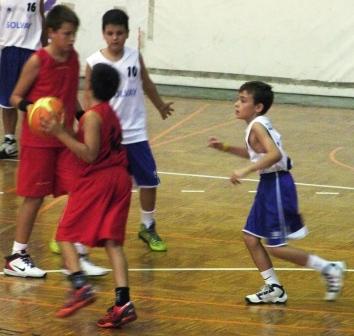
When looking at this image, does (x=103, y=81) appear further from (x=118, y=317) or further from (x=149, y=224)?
(x=149, y=224)

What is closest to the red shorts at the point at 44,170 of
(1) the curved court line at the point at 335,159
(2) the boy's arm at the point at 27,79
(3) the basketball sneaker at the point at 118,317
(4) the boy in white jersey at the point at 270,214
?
(2) the boy's arm at the point at 27,79

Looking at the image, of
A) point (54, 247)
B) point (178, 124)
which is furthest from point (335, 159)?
point (54, 247)

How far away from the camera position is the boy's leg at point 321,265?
732 cm

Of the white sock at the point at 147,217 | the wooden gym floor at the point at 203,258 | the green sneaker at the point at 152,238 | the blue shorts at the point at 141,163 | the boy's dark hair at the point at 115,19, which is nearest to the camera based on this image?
the wooden gym floor at the point at 203,258

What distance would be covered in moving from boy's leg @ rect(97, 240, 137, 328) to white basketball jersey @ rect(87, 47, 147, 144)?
183 centimetres

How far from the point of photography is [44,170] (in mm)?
7742

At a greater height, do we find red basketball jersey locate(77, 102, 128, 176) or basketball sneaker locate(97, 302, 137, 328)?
red basketball jersey locate(77, 102, 128, 176)

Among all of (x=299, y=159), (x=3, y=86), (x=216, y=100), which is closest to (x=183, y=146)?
(x=299, y=159)

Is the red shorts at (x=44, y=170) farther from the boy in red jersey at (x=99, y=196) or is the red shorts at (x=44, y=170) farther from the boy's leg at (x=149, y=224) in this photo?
the boy's leg at (x=149, y=224)

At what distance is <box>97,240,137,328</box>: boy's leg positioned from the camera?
21.7 feet

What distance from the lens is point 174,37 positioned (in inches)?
701

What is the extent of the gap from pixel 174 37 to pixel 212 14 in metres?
0.75

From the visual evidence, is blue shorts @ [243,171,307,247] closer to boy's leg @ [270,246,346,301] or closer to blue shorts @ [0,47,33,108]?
boy's leg @ [270,246,346,301]


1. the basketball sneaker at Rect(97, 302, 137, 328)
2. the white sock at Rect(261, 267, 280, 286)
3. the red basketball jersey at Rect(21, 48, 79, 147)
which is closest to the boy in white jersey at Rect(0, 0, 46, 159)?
the red basketball jersey at Rect(21, 48, 79, 147)
